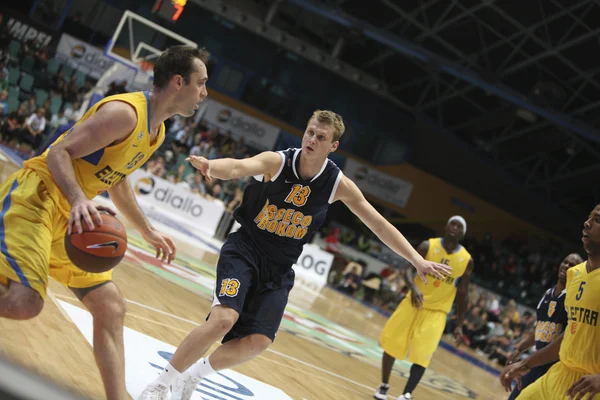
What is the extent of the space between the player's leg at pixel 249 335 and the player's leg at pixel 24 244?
1464 mm

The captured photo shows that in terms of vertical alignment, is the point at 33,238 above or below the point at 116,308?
above

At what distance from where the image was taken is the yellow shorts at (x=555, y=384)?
4.17m

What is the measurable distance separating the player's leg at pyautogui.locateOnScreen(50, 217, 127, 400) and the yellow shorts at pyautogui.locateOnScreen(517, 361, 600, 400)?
244cm

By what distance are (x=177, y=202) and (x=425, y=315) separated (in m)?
11.2

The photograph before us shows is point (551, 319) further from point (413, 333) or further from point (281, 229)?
point (281, 229)

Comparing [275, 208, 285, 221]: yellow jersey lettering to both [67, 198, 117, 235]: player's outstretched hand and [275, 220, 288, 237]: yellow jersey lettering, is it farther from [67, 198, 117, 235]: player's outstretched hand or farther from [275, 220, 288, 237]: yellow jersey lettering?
[67, 198, 117, 235]: player's outstretched hand

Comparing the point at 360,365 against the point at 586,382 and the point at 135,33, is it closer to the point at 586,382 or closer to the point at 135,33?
the point at 586,382

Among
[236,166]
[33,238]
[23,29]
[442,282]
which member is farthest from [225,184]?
[33,238]

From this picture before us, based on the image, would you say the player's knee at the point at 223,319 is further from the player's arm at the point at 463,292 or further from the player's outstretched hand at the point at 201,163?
the player's arm at the point at 463,292

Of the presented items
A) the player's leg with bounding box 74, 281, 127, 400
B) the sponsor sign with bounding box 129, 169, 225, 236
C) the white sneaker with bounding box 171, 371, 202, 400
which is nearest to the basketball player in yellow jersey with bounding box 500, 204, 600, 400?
the white sneaker with bounding box 171, 371, 202, 400

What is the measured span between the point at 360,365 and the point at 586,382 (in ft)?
18.4

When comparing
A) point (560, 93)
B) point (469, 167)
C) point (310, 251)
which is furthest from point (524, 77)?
point (310, 251)

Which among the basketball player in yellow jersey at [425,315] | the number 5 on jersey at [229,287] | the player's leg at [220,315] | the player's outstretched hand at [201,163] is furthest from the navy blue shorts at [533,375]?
the player's outstretched hand at [201,163]

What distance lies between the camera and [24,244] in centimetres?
302
